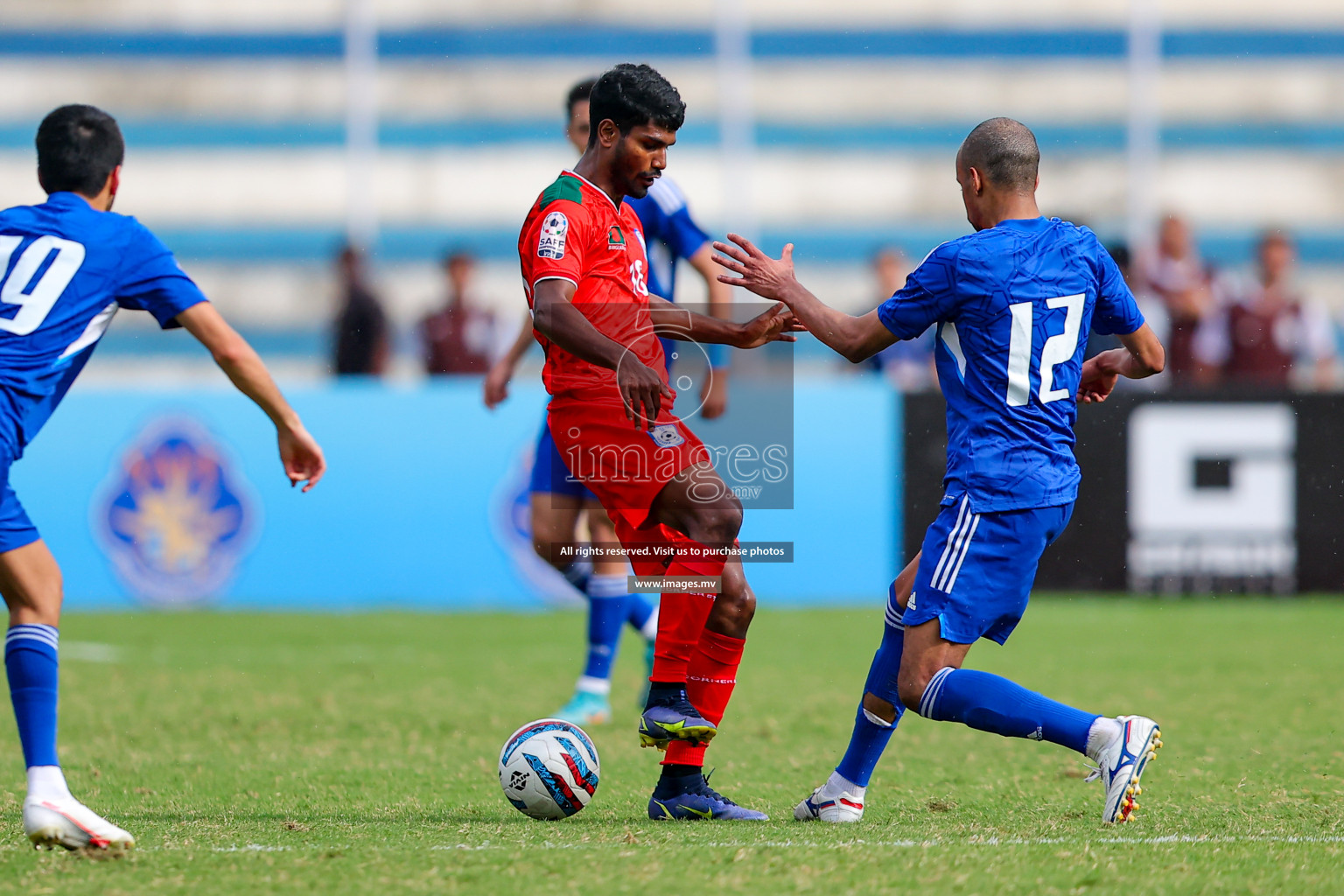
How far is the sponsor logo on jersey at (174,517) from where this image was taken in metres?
11.1

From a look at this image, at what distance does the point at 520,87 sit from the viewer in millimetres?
19875

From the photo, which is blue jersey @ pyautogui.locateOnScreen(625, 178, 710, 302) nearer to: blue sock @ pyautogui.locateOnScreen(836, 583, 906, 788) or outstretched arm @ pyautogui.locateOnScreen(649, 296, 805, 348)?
outstretched arm @ pyautogui.locateOnScreen(649, 296, 805, 348)

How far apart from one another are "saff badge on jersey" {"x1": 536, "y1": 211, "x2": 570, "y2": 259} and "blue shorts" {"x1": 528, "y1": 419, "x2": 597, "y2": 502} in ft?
7.24

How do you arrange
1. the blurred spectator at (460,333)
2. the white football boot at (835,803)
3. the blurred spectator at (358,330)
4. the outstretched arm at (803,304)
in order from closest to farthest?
the outstretched arm at (803,304) < the white football boot at (835,803) < the blurred spectator at (460,333) < the blurred spectator at (358,330)

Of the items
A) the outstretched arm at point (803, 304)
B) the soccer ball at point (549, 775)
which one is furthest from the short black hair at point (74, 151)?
the soccer ball at point (549, 775)

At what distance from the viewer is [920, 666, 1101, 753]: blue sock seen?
4207 mm

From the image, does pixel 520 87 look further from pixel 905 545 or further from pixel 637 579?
pixel 637 579

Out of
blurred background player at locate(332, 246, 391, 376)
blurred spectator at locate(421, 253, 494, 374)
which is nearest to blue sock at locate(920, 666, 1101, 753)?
blurred spectator at locate(421, 253, 494, 374)

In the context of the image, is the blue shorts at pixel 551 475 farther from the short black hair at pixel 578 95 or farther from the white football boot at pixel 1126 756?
the white football boot at pixel 1126 756

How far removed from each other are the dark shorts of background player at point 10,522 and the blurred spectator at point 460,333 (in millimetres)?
8125

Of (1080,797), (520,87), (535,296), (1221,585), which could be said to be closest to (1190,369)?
(1221,585)

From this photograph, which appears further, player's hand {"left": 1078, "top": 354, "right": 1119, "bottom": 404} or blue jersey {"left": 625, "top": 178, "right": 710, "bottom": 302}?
blue jersey {"left": 625, "top": 178, "right": 710, "bottom": 302}

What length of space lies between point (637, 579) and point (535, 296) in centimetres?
99

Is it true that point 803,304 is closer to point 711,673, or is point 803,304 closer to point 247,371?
point 711,673
